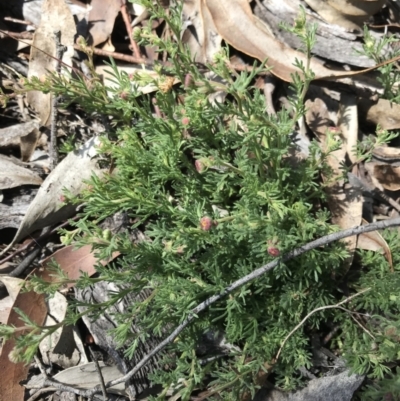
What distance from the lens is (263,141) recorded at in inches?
129

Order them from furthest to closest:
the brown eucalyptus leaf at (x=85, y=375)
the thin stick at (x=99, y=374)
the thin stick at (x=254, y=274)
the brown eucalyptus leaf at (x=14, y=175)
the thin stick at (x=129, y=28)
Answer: the thin stick at (x=129, y=28)
the brown eucalyptus leaf at (x=14, y=175)
the brown eucalyptus leaf at (x=85, y=375)
the thin stick at (x=99, y=374)
the thin stick at (x=254, y=274)

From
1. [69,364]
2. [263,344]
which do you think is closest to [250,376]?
[263,344]

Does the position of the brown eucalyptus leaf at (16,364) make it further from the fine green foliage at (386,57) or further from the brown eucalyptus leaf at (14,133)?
the fine green foliage at (386,57)

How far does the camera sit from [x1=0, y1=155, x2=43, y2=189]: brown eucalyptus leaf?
12.3ft

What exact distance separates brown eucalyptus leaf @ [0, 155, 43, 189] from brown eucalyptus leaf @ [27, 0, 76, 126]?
38cm

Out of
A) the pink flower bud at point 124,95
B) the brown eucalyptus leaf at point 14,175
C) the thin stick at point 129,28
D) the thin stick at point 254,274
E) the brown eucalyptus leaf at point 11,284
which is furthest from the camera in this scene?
the thin stick at point 129,28

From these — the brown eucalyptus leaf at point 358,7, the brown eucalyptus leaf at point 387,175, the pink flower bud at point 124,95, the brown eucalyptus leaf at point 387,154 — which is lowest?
the brown eucalyptus leaf at point 387,175

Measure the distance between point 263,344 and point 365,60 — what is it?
1952mm

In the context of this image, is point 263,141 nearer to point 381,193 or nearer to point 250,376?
point 381,193

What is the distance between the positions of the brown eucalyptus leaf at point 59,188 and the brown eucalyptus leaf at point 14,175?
0.13 meters

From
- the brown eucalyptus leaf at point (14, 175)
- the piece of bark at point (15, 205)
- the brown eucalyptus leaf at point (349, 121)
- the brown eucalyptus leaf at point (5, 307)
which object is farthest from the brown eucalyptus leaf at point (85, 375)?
the brown eucalyptus leaf at point (349, 121)

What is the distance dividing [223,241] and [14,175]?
5.17 ft

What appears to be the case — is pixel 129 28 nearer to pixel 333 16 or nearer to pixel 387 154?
pixel 333 16

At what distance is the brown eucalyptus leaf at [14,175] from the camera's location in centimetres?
376
